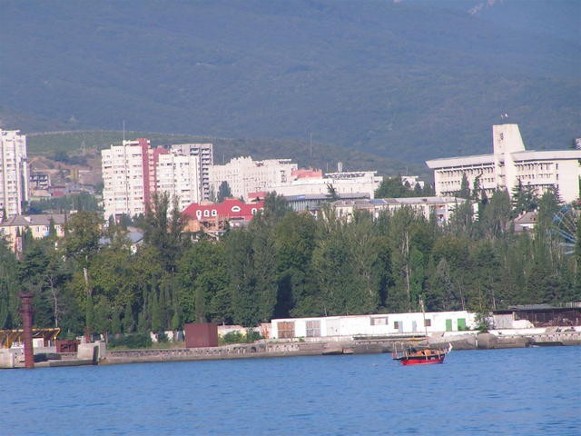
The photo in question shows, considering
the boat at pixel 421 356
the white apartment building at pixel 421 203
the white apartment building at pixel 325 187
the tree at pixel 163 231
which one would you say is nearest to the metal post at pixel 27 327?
the tree at pixel 163 231

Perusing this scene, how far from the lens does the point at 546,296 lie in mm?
81750

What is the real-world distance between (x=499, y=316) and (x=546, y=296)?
2.99m

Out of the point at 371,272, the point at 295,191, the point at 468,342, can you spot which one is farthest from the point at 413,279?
the point at 295,191

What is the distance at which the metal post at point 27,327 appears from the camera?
253 ft

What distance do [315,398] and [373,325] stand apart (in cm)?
2855

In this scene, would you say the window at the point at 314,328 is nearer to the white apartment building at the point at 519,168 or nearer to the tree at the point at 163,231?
the tree at the point at 163,231

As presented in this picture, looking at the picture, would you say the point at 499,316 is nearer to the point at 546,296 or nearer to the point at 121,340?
the point at 546,296

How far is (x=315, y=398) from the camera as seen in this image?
2066 inches

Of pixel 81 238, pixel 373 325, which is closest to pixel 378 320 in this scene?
pixel 373 325

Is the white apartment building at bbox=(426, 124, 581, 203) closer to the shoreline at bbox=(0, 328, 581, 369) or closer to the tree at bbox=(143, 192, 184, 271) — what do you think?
the tree at bbox=(143, 192, 184, 271)

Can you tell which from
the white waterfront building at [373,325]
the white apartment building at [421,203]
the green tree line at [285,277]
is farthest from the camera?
the white apartment building at [421,203]

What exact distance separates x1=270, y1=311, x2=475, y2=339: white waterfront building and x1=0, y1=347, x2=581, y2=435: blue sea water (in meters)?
6.20

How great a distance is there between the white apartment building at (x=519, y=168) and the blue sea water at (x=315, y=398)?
9114 cm

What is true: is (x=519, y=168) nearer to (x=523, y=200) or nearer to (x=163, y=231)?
(x=523, y=200)
